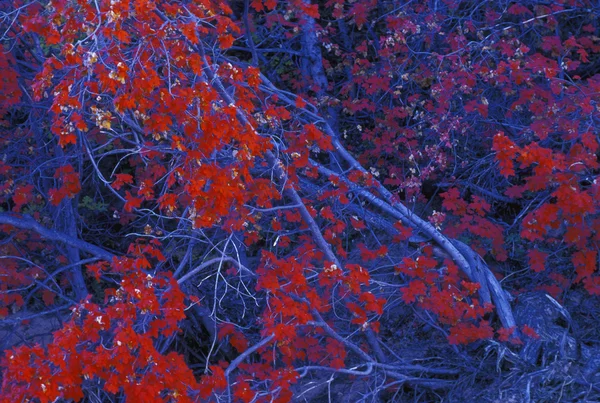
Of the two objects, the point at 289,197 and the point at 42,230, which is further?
the point at 42,230

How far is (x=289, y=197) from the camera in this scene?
576cm

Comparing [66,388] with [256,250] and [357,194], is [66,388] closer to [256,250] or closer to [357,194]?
[357,194]

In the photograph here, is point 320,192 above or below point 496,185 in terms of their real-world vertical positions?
above

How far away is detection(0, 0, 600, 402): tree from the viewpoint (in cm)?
475

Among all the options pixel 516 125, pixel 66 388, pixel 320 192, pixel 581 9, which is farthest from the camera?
pixel 581 9

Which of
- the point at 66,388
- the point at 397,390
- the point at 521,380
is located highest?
the point at 66,388

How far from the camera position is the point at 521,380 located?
17.9 feet

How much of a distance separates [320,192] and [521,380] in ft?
7.18

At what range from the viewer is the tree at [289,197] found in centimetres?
475

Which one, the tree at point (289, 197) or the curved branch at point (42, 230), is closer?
the tree at point (289, 197)

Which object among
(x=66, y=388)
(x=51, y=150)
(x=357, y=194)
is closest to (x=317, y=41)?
(x=357, y=194)

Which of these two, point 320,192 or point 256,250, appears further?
point 256,250

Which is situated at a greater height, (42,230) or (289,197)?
(289,197)

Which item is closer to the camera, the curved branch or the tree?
the tree
